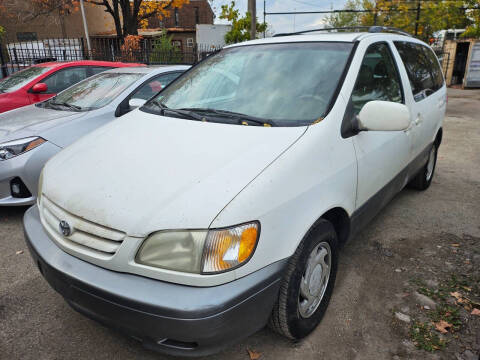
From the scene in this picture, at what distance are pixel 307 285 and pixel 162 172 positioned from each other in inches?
40.7

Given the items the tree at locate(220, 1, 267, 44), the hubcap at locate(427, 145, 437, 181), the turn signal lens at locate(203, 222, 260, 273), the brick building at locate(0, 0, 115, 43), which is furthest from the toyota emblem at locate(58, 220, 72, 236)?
the brick building at locate(0, 0, 115, 43)

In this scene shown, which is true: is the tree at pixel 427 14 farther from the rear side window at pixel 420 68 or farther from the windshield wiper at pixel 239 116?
the windshield wiper at pixel 239 116

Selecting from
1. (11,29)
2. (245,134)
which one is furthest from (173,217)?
(11,29)

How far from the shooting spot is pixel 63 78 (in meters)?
6.11

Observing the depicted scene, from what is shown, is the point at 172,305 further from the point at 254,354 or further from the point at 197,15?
→ the point at 197,15

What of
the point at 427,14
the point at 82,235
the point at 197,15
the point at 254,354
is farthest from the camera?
the point at 197,15

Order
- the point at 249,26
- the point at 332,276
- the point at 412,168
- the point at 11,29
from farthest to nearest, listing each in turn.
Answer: the point at 11,29, the point at 249,26, the point at 412,168, the point at 332,276

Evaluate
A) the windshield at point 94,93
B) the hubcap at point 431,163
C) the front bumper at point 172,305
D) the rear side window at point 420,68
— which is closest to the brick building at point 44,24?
the windshield at point 94,93

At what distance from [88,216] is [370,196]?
1.90m

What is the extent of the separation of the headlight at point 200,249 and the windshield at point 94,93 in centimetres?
314

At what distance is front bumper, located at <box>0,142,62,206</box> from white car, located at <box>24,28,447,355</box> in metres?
1.36

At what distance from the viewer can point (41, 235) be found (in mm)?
2137

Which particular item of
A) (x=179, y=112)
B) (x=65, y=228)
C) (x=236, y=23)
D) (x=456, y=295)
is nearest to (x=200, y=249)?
(x=65, y=228)

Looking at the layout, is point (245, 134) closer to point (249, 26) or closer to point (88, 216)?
point (88, 216)
